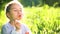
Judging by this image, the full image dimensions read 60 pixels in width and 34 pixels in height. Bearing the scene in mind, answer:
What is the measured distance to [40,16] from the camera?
120cm

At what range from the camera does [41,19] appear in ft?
3.93

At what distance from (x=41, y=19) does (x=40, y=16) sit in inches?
1.0

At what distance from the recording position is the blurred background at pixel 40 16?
119cm

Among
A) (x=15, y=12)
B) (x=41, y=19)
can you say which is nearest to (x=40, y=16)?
(x=41, y=19)

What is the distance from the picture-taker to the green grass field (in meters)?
1.19

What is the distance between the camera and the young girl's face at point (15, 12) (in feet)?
3.86

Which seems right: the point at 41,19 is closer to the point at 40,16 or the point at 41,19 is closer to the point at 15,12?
the point at 40,16

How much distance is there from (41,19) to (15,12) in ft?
0.69

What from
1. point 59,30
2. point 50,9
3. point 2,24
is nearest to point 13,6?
point 2,24

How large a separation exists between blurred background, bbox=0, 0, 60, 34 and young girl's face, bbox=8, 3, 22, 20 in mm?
40

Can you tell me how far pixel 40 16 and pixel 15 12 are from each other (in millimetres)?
199

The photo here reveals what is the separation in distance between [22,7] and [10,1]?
0.11 metres

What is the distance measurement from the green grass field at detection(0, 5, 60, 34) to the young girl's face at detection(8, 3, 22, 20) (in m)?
0.04

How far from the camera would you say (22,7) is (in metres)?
1.20
